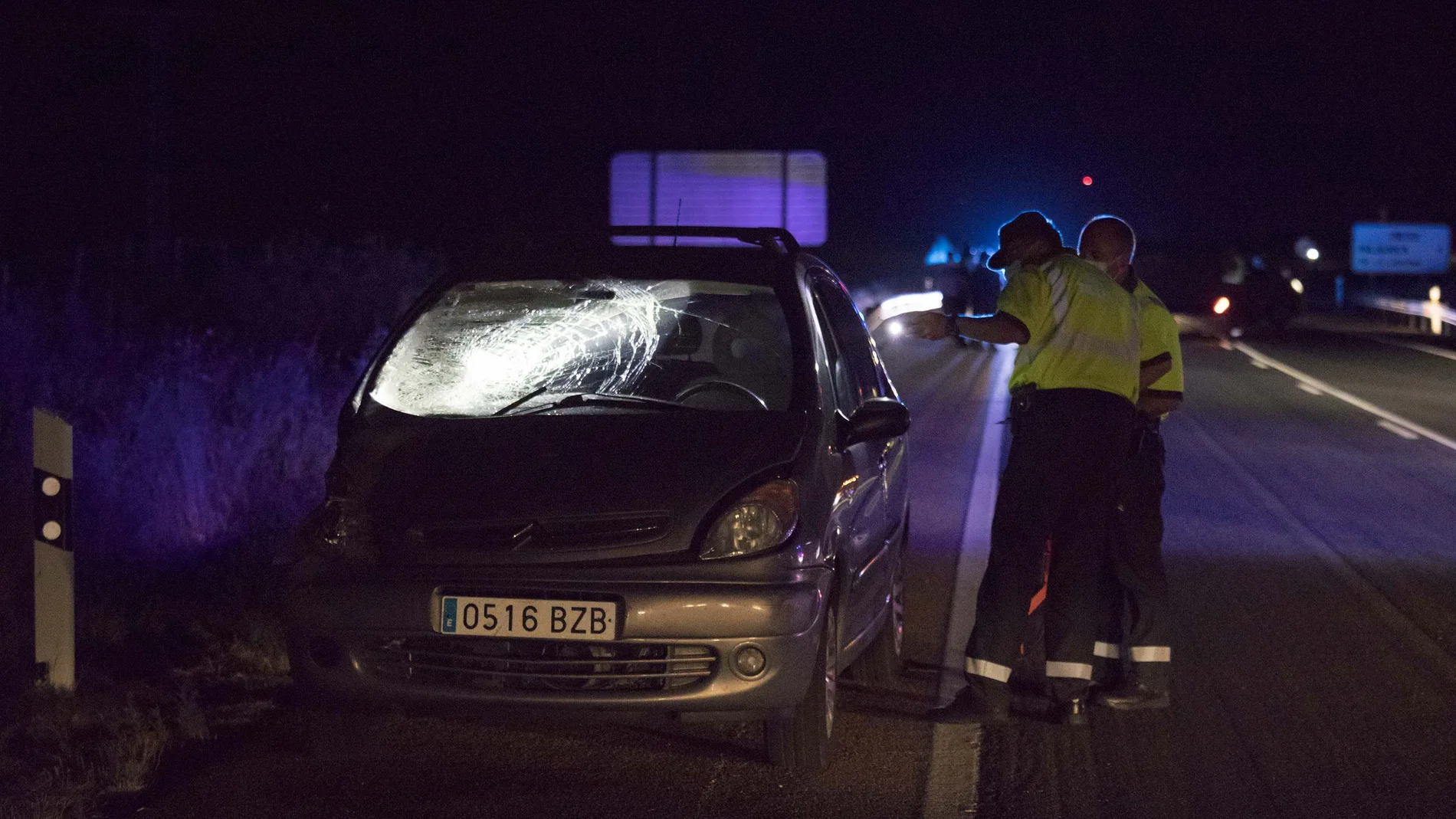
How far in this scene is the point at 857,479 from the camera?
5703 millimetres

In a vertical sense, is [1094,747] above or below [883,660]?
below

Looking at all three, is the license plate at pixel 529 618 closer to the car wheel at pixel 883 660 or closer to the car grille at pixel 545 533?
the car grille at pixel 545 533

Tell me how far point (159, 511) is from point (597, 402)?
3.57m

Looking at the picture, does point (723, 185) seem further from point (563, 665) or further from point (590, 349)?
point (563, 665)

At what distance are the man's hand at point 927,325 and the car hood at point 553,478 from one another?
602 mm

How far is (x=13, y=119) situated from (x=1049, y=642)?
3981cm

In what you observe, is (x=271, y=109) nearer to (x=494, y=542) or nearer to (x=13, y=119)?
(x=13, y=119)

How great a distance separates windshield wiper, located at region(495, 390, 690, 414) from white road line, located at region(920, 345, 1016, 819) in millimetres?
1405

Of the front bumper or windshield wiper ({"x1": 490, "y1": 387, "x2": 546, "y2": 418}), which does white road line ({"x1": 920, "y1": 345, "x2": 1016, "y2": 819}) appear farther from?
windshield wiper ({"x1": 490, "y1": 387, "x2": 546, "y2": 418})

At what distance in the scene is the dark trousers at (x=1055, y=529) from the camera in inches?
236

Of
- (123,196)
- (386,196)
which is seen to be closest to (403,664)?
(123,196)

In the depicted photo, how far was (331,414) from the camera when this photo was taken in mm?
11281

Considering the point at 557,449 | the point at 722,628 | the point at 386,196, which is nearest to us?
the point at 722,628

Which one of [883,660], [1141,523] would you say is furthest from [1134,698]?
[883,660]
